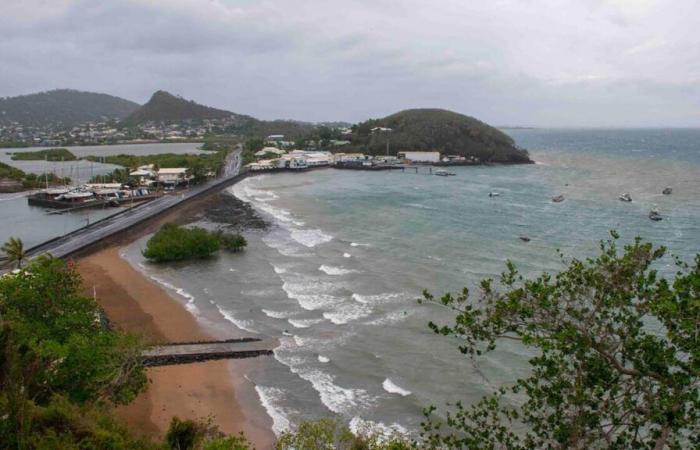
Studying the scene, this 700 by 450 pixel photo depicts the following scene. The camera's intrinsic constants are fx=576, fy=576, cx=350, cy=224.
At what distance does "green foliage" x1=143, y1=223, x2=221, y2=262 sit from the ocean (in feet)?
4.09

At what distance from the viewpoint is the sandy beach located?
20.8m

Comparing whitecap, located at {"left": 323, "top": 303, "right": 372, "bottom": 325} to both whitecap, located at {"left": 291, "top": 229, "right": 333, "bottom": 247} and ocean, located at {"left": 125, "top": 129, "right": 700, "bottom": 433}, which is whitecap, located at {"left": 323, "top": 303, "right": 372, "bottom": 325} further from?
whitecap, located at {"left": 291, "top": 229, "right": 333, "bottom": 247}

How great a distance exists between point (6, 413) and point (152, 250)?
31817mm

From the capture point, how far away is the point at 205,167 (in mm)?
90750

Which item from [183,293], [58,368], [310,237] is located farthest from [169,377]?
[310,237]

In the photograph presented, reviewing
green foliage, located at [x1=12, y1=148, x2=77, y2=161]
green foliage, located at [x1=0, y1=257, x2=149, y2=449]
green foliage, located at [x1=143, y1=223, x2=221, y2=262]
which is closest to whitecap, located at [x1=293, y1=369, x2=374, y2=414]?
green foliage, located at [x1=0, y1=257, x2=149, y2=449]

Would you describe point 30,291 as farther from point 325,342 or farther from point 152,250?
point 152,250

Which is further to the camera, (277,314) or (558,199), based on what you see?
(558,199)

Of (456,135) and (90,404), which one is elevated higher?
(456,135)

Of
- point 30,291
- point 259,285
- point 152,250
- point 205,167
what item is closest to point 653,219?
point 259,285

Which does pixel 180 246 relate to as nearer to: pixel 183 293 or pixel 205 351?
pixel 183 293

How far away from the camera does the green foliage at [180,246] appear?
43.2 metres

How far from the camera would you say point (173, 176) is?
84.2 metres

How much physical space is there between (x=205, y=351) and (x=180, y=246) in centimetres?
1905
